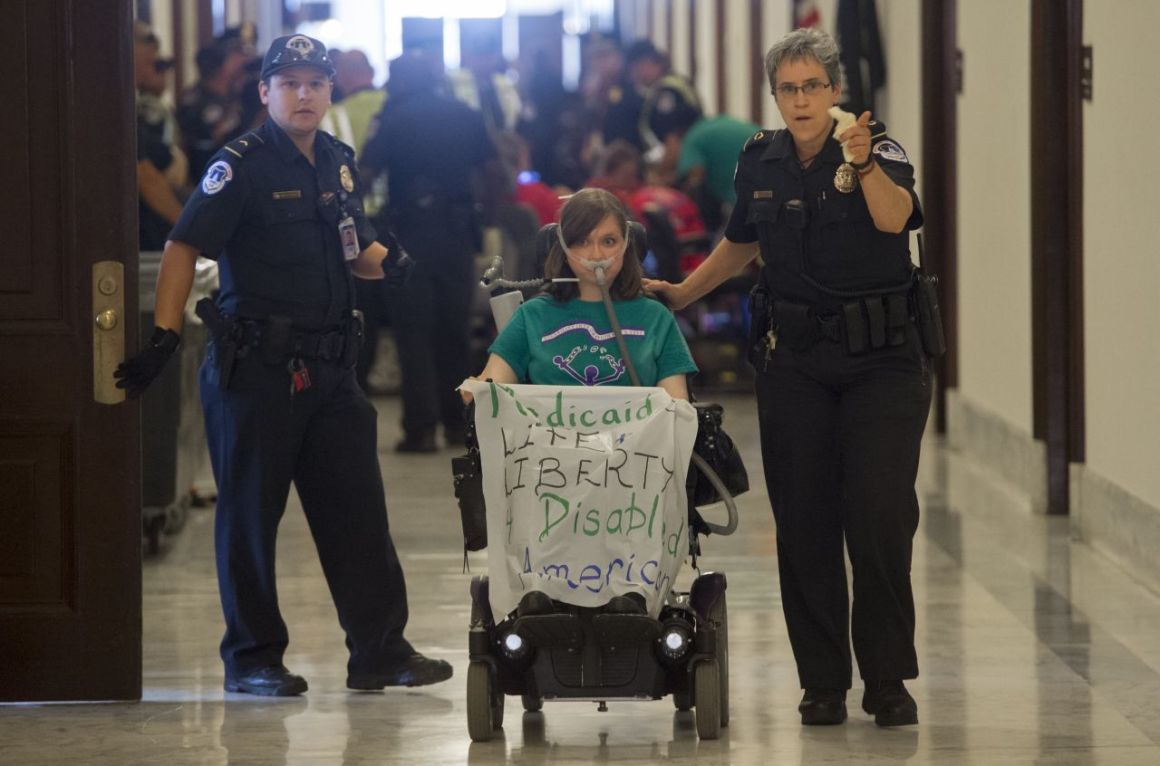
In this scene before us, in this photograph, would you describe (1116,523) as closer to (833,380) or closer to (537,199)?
(833,380)

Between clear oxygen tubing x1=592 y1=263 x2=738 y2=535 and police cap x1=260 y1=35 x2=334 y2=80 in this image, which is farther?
police cap x1=260 y1=35 x2=334 y2=80

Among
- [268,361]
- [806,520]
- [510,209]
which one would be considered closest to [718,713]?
[806,520]

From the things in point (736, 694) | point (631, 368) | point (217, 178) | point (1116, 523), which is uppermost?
point (217, 178)

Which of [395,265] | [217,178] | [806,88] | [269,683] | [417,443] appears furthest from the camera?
[417,443]

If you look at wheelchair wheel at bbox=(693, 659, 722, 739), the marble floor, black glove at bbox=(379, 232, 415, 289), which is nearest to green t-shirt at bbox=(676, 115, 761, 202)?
the marble floor

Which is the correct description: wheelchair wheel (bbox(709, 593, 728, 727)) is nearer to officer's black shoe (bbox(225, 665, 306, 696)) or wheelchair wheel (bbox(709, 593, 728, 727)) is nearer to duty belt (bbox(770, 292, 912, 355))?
duty belt (bbox(770, 292, 912, 355))

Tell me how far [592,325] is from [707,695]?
0.87 metres

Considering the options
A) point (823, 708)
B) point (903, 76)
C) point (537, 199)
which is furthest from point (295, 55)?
point (537, 199)

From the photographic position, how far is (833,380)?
4512mm

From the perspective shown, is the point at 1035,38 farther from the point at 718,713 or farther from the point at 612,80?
the point at 612,80

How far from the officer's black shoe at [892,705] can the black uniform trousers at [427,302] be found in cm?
521

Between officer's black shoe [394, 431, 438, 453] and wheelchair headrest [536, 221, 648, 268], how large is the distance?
197 inches

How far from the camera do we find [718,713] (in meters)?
4.41

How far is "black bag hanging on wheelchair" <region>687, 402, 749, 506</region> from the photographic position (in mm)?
4367
